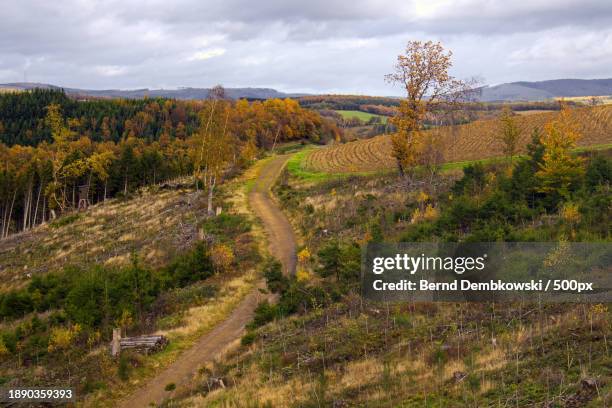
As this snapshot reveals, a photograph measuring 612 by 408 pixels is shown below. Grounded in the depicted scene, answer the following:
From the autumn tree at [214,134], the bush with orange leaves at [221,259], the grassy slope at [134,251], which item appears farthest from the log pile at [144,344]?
the autumn tree at [214,134]

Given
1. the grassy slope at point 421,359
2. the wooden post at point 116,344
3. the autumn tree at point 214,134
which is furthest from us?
the autumn tree at point 214,134

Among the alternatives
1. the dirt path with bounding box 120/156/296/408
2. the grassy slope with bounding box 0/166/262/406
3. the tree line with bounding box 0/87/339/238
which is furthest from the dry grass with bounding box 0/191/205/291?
the dirt path with bounding box 120/156/296/408

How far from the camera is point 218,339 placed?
18094 mm

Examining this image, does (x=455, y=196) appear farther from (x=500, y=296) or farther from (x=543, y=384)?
(x=543, y=384)

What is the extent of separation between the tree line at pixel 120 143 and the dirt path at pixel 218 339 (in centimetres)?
831

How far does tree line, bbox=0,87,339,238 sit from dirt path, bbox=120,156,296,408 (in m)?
8.31

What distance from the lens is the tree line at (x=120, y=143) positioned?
4047 centimetres

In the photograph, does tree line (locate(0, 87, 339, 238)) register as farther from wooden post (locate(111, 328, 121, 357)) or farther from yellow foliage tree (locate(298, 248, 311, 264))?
wooden post (locate(111, 328, 121, 357))

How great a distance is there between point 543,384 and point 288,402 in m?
5.28

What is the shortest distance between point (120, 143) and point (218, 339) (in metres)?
99.3

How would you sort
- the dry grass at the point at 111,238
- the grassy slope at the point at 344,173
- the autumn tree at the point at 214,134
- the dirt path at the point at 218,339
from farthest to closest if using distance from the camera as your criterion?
the autumn tree at the point at 214,134 → the grassy slope at the point at 344,173 → the dry grass at the point at 111,238 → the dirt path at the point at 218,339

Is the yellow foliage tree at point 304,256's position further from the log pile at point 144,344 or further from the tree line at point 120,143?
the tree line at point 120,143

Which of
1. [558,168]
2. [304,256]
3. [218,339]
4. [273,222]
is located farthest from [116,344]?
[558,168]

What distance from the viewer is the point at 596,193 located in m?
22.0
